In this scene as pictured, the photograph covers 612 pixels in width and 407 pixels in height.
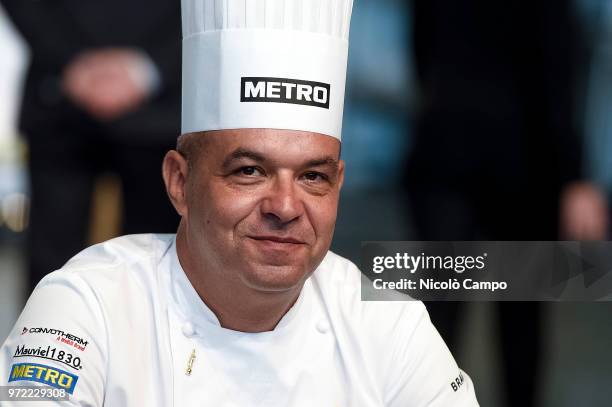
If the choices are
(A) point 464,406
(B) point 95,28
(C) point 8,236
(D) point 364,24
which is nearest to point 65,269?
(A) point 464,406

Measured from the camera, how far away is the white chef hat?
67.1 inches

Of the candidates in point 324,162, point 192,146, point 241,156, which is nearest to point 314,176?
point 324,162

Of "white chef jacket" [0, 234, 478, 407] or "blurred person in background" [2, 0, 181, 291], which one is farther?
"blurred person in background" [2, 0, 181, 291]

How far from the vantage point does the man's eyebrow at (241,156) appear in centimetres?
168

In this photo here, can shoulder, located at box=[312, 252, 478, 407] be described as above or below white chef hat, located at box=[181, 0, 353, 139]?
below

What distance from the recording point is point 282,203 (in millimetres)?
1646

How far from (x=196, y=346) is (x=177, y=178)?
0.31 metres

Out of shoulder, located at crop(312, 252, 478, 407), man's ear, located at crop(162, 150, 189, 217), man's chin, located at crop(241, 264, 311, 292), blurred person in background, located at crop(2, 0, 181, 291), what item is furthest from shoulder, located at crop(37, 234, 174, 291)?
blurred person in background, located at crop(2, 0, 181, 291)

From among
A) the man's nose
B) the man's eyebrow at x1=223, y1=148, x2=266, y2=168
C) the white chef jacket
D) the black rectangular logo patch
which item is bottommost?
the white chef jacket

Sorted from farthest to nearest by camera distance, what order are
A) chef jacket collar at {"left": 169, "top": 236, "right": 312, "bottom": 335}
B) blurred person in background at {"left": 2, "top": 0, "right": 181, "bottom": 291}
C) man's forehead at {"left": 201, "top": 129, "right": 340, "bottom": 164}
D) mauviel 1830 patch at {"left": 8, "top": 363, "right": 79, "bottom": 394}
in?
1. blurred person in background at {"left": 2, "top": 0, "right": 181, "bottom": 291}
2. chef jacket collar at {"left": 169, "top": 236, "right": 312, "bottom": 335}
3. man's forehead at {"left": 201, "top": 129, "right": 340, "bottom": 164}
4. mauviel 1830 patch at {"left": 8, "top": 363, "right": 79, "bottom": 394}

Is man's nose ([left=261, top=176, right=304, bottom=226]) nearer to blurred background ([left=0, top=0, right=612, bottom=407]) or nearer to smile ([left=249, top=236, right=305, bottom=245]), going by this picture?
smile ([left=249, top=236, right=305, bottom=245])

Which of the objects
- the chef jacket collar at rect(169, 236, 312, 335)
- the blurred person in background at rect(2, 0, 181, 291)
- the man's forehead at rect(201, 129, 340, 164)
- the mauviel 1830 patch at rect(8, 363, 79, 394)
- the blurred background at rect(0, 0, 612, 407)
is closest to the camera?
the mauviel 1830 patch at rect(8, 363, 79, 394)

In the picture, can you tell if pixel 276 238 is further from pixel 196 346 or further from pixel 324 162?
pixel 196 346

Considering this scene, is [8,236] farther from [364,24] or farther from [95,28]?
[95,28]
